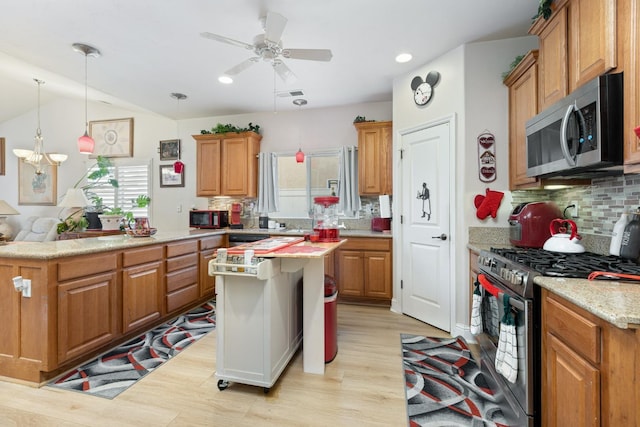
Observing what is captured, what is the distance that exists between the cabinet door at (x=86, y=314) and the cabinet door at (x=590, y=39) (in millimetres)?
3615

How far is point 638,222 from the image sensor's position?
1.68m

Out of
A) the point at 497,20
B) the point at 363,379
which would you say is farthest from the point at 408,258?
the point at 497,20

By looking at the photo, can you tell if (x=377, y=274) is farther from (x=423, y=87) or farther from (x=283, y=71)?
(x=283, y=71)

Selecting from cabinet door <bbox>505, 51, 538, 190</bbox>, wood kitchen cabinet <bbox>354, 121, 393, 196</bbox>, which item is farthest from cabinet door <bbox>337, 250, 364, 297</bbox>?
cabinet door <bbox>505, 51, 538, 190</bbox>

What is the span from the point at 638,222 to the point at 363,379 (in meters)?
1.96

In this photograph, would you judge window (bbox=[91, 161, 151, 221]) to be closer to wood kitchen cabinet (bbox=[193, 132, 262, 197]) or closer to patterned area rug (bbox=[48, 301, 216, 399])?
wood kitchen cabinet (bbox=[193, 132, 262, 197])

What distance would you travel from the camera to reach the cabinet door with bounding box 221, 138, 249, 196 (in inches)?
185

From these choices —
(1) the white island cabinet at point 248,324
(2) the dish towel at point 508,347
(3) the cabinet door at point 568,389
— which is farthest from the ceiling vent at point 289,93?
(3) the cabinet door at point 568,389

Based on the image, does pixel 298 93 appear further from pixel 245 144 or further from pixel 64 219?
pixel 64 219

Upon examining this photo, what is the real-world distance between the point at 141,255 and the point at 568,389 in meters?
3.20

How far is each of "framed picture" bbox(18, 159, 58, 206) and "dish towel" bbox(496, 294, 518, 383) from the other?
753 cm

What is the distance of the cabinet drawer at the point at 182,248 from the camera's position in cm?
326

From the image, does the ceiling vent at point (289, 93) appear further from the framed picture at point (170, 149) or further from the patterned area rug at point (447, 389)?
the patterned area rug at point (447, 389)

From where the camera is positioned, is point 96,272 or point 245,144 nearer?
point 96,272
